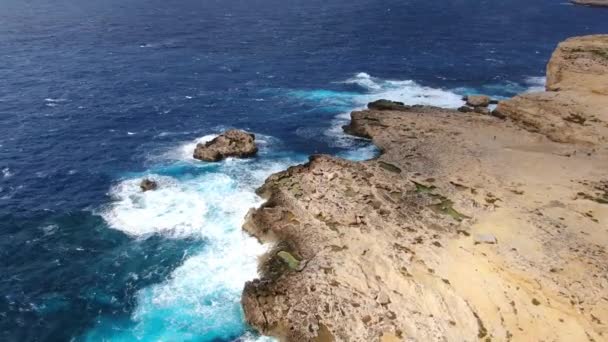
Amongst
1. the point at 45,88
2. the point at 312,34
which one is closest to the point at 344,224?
the point at 45,88

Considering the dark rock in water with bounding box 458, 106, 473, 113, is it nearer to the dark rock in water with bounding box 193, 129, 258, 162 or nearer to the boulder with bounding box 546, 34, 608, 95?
the boulder with bounding box 546, 34, 608, 95

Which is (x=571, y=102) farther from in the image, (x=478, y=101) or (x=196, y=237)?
(x=196, y=237)

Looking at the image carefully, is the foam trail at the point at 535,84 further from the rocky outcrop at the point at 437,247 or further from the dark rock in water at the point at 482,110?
the rocky outcrop at the point at 437,247

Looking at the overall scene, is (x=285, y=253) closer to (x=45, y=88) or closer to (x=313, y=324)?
(x=313, y=324)

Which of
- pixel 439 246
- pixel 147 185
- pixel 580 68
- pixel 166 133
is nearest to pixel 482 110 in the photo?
pixel 580 68

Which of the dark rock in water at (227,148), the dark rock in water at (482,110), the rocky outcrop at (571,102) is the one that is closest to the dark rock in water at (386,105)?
the dark rock in water at (482,110)
